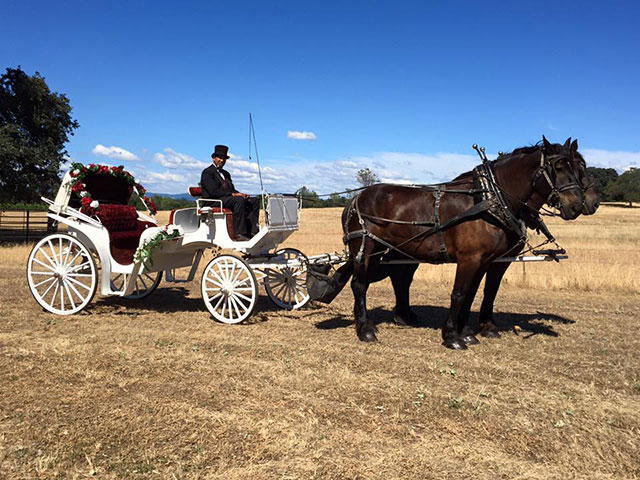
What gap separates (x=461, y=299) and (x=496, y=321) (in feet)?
6.35

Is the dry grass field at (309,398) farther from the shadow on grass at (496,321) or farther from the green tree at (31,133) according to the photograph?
the green tree at (31,133)

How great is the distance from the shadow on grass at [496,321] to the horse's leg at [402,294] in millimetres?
151

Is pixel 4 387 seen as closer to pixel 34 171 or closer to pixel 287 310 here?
pixel 287 310

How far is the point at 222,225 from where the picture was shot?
8.01 metres

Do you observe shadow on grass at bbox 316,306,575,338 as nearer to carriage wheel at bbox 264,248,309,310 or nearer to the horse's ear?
carriage wheel at bbox 264,248,309,310

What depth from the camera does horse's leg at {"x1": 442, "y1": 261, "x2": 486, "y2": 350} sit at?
21.1 feet

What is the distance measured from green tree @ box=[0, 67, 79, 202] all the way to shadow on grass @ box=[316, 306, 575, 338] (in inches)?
724

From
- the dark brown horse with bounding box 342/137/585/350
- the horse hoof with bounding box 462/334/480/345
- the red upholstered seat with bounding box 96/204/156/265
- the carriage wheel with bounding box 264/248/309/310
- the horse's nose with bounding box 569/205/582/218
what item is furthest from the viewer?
the carriage wheel with bounding box 264/248/309/310

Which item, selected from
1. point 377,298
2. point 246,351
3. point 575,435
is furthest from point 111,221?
point 575,435

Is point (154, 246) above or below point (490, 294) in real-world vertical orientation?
above

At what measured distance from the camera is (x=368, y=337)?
6.90 meters

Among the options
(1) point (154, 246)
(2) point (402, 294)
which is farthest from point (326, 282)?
(1) point (154, 246)

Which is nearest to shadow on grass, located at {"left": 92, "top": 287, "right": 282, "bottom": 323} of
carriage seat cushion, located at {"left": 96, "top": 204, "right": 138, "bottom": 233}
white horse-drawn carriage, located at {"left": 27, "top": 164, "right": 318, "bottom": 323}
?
white horse-drawn carriage, located at {"left": 27, "top": 164, "right": 318, "bottom": 323}

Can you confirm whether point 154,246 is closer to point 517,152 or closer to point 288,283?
point 288,283
